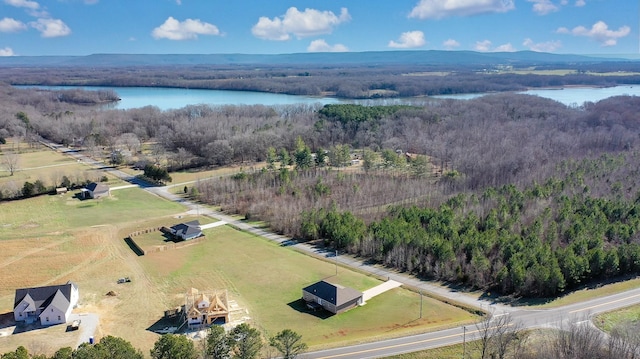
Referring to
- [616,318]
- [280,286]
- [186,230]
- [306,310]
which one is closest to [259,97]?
[186,230]

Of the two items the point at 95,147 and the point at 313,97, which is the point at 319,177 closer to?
the point at 95,147

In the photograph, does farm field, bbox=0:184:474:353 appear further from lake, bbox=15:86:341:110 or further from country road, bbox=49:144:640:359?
lake, bbox=15:86:341:110

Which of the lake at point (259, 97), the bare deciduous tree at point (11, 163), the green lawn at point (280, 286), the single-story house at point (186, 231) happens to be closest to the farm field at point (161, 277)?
the green lawn at point (280, 286)

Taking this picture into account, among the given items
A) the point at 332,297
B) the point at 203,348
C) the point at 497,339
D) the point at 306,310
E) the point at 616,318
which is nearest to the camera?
the point at 497,339

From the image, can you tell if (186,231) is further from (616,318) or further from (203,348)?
(616,318)

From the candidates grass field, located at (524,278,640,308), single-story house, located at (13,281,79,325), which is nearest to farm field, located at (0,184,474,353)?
single-story house, located at (13,281,79,325)

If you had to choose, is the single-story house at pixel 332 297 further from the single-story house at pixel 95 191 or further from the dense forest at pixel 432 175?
the single-story house at pixel 95 191

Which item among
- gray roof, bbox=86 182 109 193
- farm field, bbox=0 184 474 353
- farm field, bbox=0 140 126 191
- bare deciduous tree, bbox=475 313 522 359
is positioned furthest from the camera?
farm field, bbox=0 140 126 191

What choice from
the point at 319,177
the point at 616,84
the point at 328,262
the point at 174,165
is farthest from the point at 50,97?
the point at 616,84
